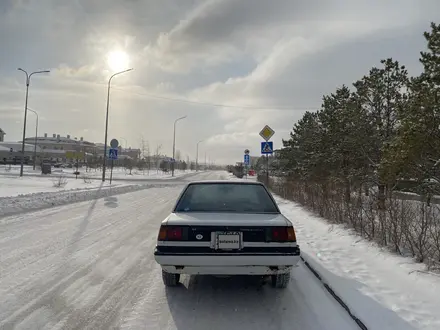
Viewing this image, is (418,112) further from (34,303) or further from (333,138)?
(34,303)

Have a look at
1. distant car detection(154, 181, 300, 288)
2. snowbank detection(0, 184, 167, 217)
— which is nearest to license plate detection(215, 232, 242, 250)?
distant car detection(154, 181, 300, 288)

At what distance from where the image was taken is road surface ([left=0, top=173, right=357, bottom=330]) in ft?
12.0

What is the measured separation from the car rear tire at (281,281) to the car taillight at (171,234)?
1499 mm

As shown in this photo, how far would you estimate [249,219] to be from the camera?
4441 mm

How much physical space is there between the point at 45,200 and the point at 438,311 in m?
14.0

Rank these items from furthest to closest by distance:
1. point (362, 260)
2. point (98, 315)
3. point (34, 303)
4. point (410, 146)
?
point (410, 146), point (362, 260), point (34, 303), point (98, 315)

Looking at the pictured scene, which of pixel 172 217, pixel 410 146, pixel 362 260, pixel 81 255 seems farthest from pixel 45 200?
pixel 410 146

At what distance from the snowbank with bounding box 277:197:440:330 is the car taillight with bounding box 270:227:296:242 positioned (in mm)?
1021

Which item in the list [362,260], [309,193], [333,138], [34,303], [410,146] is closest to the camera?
[34,303]

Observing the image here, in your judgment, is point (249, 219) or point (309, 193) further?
point (309, 193)

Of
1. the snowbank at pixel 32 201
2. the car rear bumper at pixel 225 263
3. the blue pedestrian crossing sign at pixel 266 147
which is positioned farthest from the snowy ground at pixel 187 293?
the blue pedestrian crossing sign at pixel 266 147

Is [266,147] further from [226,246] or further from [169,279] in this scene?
[226,246]

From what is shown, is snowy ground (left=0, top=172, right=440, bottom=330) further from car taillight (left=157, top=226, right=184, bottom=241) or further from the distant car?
car taillight (left=157, top=226, right=184, bottom=241)

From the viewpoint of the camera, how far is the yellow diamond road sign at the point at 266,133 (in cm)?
1599
